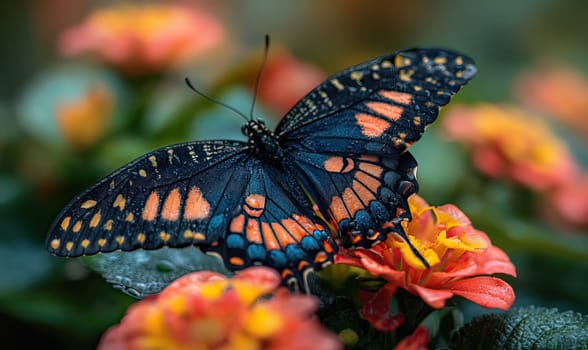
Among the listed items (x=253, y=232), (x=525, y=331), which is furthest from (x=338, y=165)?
(x=525, y=331)

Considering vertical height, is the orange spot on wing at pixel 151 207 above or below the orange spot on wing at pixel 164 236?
above

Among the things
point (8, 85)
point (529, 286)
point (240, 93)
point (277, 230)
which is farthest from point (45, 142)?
point (8, 85)

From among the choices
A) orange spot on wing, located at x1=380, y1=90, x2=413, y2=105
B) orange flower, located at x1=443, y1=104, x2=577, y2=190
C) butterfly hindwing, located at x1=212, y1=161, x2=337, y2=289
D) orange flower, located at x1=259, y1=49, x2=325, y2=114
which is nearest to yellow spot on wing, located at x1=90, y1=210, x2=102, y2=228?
butterfly hindwing, located at x1=212, y1=161, x2=337, y2=289

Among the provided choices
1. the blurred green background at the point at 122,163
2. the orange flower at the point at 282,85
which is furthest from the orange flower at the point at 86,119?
the orange flower at the point at 282,85

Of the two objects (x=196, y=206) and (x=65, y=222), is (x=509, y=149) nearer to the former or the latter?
(x=196, y=206)

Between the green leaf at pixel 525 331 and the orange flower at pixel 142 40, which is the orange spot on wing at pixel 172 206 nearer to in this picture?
the green leaf at pixel 525 331

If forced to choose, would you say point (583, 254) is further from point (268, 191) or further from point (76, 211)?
point (76, 211)

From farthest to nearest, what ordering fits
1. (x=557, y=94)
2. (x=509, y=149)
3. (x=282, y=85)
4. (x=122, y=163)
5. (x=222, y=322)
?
(x=557, y=94), (x=282, y=85), (x=509, y=149), (x=122, y=163), (x=222, y=322)
